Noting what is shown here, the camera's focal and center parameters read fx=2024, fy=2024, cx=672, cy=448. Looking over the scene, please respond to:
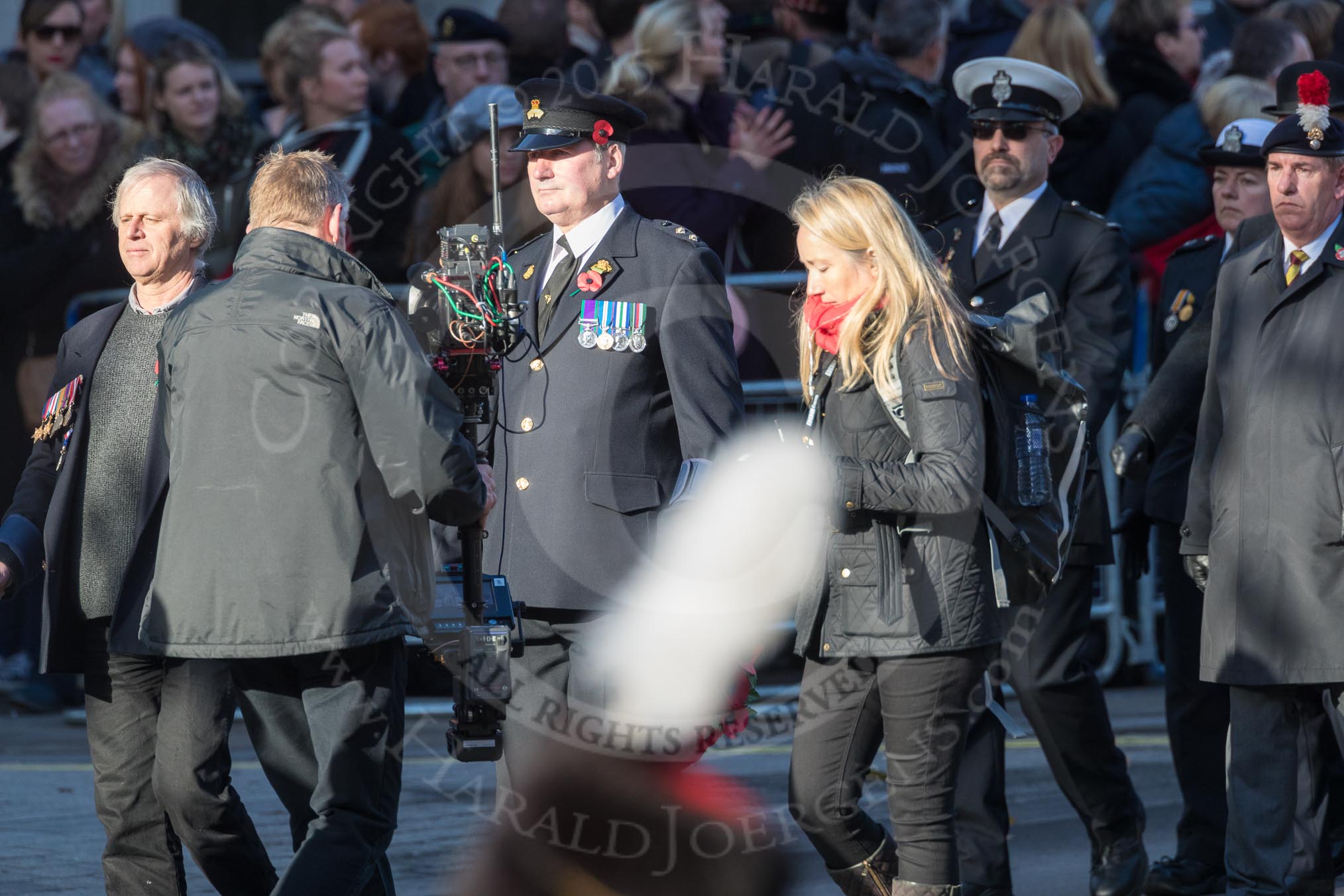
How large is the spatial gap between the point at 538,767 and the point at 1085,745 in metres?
1.77

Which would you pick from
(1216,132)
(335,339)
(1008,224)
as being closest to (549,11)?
(1216,132)

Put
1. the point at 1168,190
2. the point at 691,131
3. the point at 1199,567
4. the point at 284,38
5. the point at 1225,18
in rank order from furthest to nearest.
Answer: the point at 1225,18
the point at 284,38
the point at 1168,190
the point at 691,131
the point at 1199,567

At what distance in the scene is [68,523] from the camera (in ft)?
17.1

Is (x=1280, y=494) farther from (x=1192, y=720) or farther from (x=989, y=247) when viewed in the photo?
(x=989, y=247)

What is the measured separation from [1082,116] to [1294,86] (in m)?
2.96

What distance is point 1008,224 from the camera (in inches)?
250

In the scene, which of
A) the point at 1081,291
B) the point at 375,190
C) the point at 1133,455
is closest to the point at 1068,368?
the point at 1081,291

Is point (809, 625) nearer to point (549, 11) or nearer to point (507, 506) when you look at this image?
point (507, 506)

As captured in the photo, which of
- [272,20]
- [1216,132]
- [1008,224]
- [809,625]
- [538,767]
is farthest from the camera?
[272,20]

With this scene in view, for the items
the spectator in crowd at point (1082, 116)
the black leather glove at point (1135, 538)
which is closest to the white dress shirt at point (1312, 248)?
the black leather glove at point (1135, 538)

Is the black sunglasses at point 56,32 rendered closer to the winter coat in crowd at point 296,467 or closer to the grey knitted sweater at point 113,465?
the grey knitted sweater at point 113,465

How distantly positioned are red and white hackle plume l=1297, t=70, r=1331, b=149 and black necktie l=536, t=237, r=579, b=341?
6.49 feet

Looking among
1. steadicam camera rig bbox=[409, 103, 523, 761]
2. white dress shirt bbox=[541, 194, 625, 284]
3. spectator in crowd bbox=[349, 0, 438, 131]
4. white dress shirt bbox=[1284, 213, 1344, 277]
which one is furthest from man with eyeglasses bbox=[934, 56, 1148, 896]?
spectator in crowd bbox=[349, 0, 438, 131]

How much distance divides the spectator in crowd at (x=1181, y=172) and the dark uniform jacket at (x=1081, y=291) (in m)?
2.52
